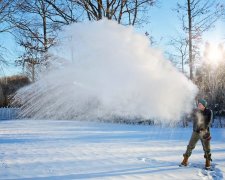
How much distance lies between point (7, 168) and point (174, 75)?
5.02 metres

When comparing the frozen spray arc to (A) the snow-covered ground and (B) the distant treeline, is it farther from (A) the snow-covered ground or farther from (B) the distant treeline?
(B) the distant treeline

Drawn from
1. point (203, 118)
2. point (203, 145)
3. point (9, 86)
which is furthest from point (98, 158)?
point (9, 86)

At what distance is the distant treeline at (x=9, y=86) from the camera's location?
117 ft

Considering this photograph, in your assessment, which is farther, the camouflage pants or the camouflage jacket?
the camouflage jacket

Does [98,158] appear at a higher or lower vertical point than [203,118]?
lower

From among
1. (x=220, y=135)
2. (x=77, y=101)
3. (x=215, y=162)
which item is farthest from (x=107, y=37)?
(x=220, y=135)

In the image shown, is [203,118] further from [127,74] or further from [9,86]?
[9,86]

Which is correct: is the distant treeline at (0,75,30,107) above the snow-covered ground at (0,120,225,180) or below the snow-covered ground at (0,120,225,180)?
above

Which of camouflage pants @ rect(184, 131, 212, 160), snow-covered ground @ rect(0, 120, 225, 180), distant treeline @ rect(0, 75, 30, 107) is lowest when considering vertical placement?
snow-covered ground @ rect(0, 120, 225, 180)

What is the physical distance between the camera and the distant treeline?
35562 mm

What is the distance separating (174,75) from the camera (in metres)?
9.38

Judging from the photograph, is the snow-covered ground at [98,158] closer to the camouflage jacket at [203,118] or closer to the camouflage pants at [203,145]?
the camouflage pants at [203,145]

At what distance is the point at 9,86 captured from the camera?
4144cm

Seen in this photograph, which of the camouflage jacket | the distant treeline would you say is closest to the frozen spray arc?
the camouflage jacket
